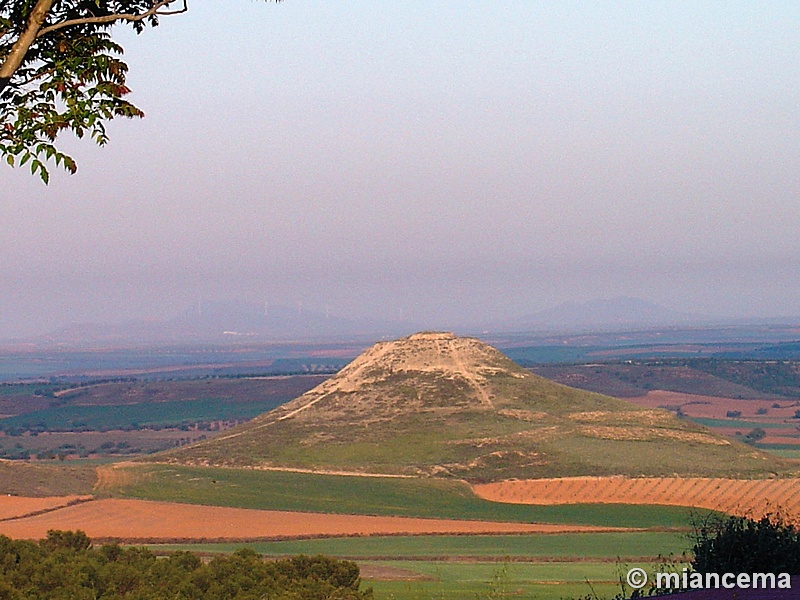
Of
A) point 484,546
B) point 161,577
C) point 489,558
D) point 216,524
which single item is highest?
point 161,577

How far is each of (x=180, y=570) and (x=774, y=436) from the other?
333 feet

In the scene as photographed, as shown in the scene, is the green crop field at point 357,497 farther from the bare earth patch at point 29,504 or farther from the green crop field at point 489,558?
the green crop field at point 489,558

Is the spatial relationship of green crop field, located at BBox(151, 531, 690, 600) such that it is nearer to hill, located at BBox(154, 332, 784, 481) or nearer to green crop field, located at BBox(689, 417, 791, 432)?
hill, located at BBox(154, 332, 784, 481)

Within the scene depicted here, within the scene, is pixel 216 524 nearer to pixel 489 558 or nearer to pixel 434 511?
pixel 434 511

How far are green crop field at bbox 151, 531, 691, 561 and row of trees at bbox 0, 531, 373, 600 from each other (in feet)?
64.3

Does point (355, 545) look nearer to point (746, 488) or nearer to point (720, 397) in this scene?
point (746, 488)

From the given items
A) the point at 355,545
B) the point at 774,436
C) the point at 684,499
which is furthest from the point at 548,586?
the point at 774,436

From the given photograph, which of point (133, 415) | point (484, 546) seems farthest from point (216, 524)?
point (133, 415)

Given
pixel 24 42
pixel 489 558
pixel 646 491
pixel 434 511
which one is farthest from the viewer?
pixel 646 491

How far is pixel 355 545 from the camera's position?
146 feet

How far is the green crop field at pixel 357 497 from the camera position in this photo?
56.6 meters

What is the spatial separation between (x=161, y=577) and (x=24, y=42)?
10750 millimetres

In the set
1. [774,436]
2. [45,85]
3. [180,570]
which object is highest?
[45,85]

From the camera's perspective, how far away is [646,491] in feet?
205
